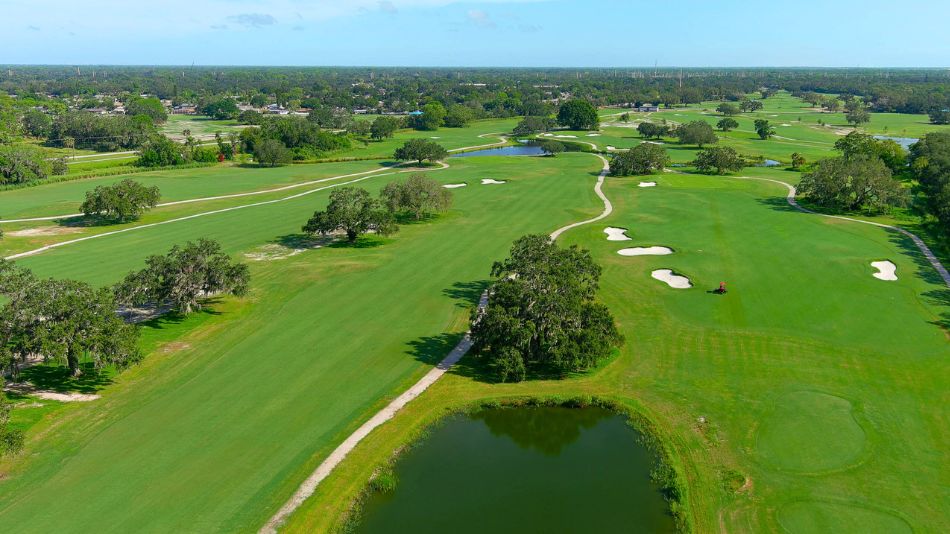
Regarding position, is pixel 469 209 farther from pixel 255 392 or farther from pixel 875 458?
pixel 875 458

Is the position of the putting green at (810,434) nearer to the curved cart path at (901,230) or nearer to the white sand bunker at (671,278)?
the white sand bunker at (671,278)

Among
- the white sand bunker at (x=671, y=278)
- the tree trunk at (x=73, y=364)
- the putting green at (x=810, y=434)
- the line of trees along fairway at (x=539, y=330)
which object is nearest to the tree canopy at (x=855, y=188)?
the white sand bunker at (x=671, y=278)

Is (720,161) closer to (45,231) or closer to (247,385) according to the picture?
(247,385)

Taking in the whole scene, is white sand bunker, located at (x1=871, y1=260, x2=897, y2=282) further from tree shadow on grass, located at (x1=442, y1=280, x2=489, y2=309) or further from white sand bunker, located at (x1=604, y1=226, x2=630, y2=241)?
tree shadow on grass, located at (x1=442, y1=280, x2=489, y2=309)

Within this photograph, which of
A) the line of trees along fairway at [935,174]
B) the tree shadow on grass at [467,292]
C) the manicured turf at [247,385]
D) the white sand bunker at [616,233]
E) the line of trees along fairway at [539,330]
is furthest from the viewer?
the white sand bunker at [616,233]

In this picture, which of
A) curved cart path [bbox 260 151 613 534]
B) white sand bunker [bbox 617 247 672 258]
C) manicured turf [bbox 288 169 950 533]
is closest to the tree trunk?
curved cart path [bbox 260 151 613 534]

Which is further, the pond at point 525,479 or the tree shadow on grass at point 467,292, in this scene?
the tree shadow on grass at point 467,292

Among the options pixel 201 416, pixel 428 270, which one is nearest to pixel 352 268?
pixel 428 270
